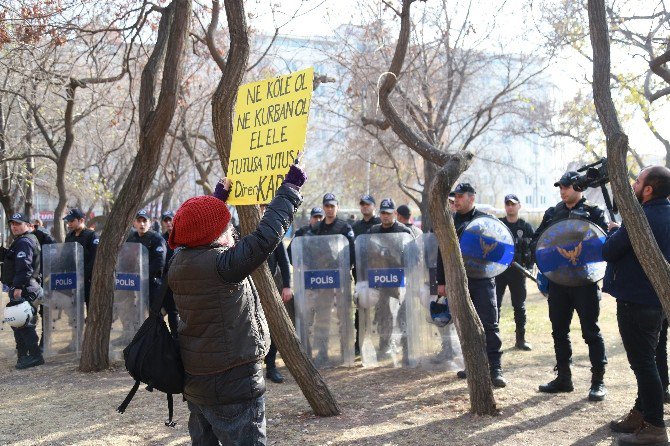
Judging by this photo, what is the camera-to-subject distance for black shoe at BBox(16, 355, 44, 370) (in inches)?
346

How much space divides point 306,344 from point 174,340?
4605mm

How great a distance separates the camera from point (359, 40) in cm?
1420

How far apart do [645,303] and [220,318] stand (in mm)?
3126

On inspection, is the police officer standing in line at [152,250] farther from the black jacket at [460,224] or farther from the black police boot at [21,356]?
the black jacket at [460,224]

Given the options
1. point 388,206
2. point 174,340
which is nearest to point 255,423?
point 174,340

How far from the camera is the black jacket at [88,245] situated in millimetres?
9500

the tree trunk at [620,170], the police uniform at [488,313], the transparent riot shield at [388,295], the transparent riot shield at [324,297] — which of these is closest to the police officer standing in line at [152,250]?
the transparent riot shield at [324,297]

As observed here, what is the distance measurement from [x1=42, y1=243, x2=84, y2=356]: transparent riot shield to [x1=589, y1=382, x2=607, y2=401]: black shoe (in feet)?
21.1

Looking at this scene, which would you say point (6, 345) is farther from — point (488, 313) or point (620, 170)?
point (620, 170)

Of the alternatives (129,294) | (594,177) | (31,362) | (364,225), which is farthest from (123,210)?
(594,177)

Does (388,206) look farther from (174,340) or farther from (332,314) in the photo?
(174,340)

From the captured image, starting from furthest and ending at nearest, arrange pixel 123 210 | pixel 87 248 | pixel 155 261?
pixel 87 248 < pixel 155 261 < pixel 123 210

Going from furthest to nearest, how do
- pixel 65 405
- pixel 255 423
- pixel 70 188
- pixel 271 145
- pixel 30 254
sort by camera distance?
pixel 70 188
pixel 30 254
pixel 65 405
pixel 271 145
pixel 255 423

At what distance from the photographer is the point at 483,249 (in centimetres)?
680
